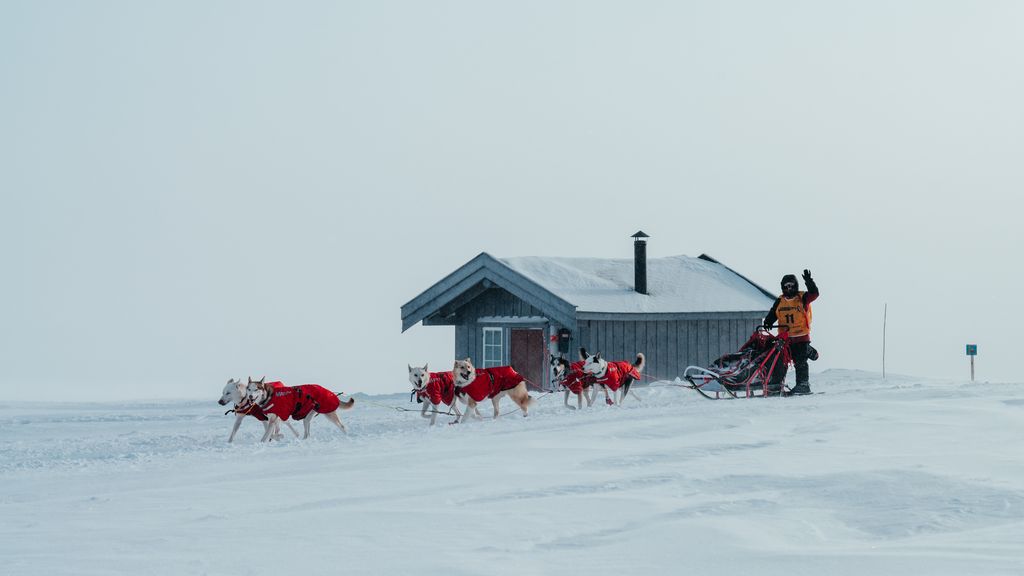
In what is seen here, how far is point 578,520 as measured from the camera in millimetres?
7648

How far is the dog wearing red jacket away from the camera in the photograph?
15.2m

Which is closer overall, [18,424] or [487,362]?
[18,424]

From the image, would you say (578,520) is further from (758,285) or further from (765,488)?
(758,285)

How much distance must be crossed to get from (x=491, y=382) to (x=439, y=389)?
81cm

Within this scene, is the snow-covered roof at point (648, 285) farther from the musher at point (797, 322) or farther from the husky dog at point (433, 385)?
the husky dog at point (433, 385)

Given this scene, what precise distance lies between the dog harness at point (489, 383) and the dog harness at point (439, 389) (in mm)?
135

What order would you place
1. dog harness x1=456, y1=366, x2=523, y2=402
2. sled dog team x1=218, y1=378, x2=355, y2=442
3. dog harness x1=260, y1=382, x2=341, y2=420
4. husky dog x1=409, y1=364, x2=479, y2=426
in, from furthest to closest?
1. dog harness x1=456, y1=366, x2=523, y2=402
2. husky dog x1=409, y1=364, x2=479, y2=426
3. dog harness x1=260, y1=382, x2=341, y2=420
4. sled dog team x1=218, y1=378, x2=355, y2=442

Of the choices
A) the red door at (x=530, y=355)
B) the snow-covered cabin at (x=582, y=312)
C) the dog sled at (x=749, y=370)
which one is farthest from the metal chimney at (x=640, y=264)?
the dog sled at (x=749, y=370)

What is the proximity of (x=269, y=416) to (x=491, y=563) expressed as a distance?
26.2 feet

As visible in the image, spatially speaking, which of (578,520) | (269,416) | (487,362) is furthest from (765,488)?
(487,362)

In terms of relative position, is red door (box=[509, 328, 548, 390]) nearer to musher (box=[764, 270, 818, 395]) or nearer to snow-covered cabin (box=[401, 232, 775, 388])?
snow-covered cabin (box=[401, 232, 775, 388])

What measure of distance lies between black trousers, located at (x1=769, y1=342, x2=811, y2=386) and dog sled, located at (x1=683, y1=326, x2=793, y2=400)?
0.04m

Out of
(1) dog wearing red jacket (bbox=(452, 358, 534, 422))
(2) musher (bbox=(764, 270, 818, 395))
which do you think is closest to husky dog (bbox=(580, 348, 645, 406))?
(1) dog wearing red jacket (bbox=(452, 358, 534, 422))

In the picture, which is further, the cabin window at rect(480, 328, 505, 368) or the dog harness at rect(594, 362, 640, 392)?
the cabin window at rect(480, 328, 505, 368)
